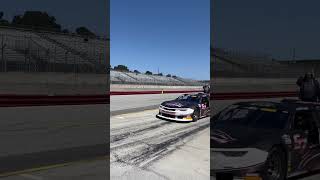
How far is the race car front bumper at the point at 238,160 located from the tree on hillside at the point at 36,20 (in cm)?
2137

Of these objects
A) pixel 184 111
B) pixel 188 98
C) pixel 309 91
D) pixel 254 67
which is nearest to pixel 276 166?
pixel 184 111

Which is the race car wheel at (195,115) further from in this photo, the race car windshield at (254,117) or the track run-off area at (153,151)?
the track run-off area at (153,151)

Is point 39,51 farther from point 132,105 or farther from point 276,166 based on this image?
point 276,166

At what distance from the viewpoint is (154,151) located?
516cm

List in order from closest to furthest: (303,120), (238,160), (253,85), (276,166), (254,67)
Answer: (238,160)
(276,166)
(303,120)
(254,67)
(253,85)

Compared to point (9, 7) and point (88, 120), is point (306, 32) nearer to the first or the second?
point (88, 120)

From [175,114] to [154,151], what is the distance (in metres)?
1.17

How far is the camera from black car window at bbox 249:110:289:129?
5617 mm

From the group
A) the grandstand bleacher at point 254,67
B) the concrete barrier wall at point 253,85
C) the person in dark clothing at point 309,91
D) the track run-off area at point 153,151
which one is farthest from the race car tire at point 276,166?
the concrete barrier wall at point 253,85

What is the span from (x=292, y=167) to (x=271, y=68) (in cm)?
1068

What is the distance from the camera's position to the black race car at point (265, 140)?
5082mm

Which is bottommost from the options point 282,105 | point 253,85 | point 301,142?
point 301,142

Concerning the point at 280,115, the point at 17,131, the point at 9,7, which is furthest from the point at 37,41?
the point at 280,115

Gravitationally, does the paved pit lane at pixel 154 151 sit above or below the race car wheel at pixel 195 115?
below
